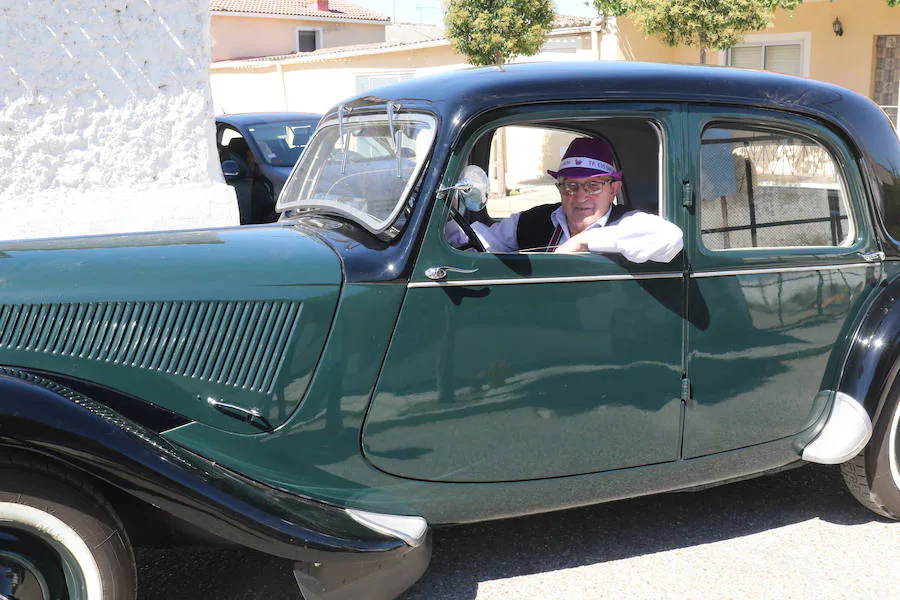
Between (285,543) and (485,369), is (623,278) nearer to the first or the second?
(485,369)

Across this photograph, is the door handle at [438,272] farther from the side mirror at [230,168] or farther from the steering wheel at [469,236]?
the side mirror at [230,168]

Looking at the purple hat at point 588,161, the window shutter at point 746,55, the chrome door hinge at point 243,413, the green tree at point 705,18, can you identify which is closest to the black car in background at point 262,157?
the purple hat at point 588,161

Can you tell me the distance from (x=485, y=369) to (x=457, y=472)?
13.8 inches

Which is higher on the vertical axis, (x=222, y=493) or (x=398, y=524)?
(x=222, y=493)

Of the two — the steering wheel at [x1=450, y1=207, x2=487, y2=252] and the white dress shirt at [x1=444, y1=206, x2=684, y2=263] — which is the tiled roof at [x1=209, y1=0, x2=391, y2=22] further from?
the white dress shirt at [x1=444, y1=206, x2=684, y2=263]

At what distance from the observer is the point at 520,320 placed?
273cm

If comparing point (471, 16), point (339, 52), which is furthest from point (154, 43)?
point (339, 52)

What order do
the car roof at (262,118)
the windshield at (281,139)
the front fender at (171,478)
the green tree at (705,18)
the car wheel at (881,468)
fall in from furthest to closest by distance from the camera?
1. the green tree at (705,18)
2. the car roof at (262,118)
3. the windshield at (281,139)
4. the car wheel at (881,468)
5. the front fender at (171,478)

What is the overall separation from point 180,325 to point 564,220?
1540 mm

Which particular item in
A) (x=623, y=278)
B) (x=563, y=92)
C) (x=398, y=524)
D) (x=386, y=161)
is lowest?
(x=398, y=524)

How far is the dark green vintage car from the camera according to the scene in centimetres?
241

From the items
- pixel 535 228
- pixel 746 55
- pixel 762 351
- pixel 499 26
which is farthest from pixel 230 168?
pixel 746 55

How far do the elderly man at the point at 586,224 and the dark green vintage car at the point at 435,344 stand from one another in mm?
82

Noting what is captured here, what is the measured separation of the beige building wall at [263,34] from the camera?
104 feet
